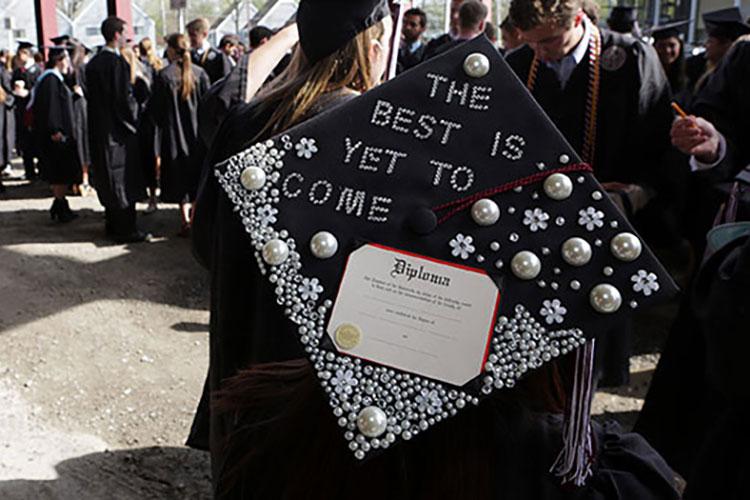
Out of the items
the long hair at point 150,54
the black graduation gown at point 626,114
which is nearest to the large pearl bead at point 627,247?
the black graduation gown at point 626,114

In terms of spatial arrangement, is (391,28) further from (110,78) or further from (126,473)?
(110,78)

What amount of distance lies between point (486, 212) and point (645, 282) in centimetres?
20

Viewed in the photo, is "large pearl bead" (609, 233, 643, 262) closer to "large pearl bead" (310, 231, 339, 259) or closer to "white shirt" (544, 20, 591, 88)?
"large pearl bead" (310, 231, 339, 259)

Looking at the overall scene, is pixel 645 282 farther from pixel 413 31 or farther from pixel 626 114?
pixel 413 31

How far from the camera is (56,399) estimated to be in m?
3.63

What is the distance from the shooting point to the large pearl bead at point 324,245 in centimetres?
92

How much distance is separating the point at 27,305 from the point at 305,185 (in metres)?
4.42

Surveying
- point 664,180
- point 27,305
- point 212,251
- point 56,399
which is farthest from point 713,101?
point 27,305

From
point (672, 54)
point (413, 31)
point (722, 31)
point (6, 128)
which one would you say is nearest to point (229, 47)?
point (6, 128)

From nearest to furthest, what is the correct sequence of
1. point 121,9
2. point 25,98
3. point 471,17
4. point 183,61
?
point 471,17 < point 183,61 < point 25,98 < point 121,9

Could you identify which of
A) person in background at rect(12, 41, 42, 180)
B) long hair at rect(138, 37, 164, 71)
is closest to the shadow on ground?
long hair at rect(138, 37, 164, 71)

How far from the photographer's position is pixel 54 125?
780 cm

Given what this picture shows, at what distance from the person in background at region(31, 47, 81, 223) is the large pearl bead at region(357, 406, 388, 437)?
7.19m

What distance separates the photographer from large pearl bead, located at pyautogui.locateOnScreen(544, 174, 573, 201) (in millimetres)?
882
